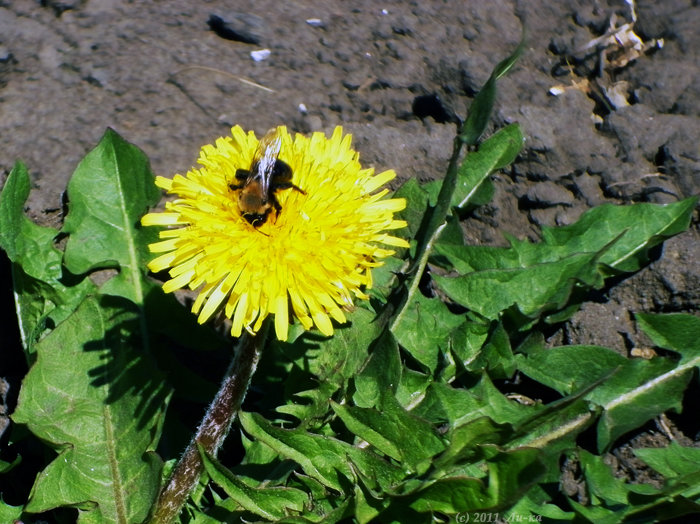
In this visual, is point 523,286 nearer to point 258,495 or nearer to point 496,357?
point 496,357

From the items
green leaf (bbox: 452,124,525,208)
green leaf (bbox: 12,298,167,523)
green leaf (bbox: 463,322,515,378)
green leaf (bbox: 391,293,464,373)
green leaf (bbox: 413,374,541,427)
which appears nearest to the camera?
green leaf (bbox: 413,374,541,427)

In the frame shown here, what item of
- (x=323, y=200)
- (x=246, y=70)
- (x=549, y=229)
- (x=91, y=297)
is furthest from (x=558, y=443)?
(x=246, y=70)

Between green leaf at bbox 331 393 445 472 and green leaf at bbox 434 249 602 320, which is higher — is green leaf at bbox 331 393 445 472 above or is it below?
below

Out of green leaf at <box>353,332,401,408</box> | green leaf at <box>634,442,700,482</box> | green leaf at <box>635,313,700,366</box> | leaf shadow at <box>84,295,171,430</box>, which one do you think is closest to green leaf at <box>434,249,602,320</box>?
green leaf at <box>635,313,700,366</box>

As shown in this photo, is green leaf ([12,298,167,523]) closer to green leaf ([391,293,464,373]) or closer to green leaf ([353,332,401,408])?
green leaf ([353,332,401,408])

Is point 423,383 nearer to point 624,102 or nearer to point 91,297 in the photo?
point 91,297
